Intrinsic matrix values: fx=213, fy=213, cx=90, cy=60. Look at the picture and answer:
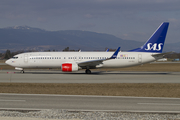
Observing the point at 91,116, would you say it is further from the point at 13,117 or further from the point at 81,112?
the point at 13,117

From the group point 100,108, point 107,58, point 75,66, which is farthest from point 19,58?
point 100,108

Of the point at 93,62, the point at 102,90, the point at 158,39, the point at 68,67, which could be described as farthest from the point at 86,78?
the point at 158,39

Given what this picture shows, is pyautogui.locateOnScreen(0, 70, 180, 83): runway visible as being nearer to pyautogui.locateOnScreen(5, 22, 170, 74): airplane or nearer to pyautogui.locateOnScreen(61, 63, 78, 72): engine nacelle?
pyautogui.locateOnScreen(61, 63, 78, 72): engine nacelle

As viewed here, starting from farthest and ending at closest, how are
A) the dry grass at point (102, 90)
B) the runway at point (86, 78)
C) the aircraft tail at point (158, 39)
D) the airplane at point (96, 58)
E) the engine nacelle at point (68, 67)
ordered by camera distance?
the aircraft tail at point (158, 39)
the airplane at point (96, 58)
the engine nacelle at point (68, 67)
the runway at point (86, 78)
the dry grass at point (102, 90)

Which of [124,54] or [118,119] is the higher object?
[124,54]

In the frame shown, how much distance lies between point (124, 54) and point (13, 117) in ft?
95.9

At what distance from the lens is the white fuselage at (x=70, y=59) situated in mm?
35188

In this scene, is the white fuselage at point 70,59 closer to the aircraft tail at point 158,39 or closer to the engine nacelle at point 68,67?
the aircraft tail at point 158,39

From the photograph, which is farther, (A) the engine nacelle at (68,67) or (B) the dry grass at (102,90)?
(A) the engine nacelle at (68,67)

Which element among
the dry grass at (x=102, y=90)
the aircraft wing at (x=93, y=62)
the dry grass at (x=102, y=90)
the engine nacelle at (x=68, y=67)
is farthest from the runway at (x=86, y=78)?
the dry grass at (x=102, y=90)

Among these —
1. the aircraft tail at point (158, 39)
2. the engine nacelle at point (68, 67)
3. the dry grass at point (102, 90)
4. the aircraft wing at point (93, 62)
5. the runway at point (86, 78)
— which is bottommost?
the dry grass at point (102, 90)

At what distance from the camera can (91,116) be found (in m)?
8.93

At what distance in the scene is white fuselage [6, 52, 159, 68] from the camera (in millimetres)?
35188

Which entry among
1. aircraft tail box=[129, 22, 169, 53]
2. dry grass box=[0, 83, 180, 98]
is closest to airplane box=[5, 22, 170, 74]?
aircraft tail box=[129, 22, 169, 53]
